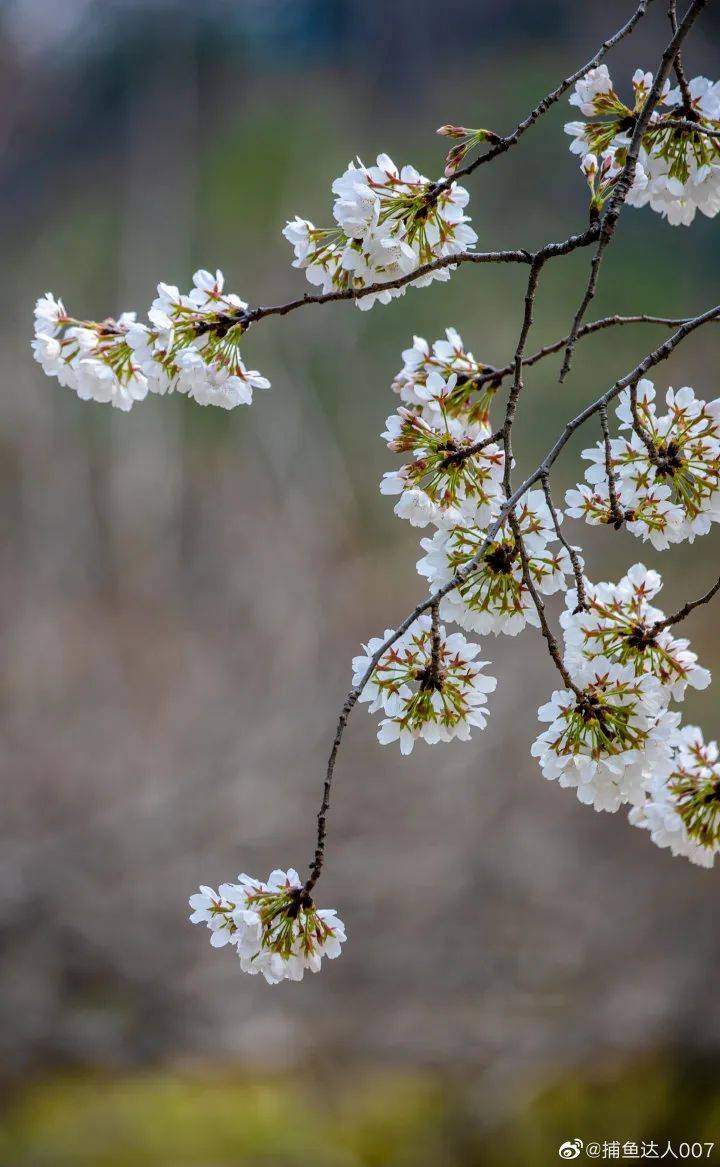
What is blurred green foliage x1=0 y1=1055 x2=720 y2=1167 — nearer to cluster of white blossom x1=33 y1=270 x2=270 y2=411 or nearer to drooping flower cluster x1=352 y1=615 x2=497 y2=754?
drooping flower cluster x1=352 y1=615 x2=497 y2=754

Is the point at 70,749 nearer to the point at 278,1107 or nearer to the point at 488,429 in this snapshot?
the point at 278,1107

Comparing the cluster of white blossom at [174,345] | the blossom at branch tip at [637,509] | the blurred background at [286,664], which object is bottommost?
the blossom at branch tip at [637,509]

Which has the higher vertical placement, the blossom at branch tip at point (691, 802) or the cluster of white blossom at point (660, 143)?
the cluster of white blossom at point (660, 143)

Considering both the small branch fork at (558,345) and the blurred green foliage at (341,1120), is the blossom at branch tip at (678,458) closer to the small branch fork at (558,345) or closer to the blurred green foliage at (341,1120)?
the small branch fork at (558,345)

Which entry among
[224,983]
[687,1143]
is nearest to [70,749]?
[224,983]

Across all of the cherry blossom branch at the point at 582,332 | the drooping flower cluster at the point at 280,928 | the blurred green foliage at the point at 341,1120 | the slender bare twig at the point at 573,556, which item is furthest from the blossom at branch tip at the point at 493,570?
the blurred green foliage at the point at 341,1120

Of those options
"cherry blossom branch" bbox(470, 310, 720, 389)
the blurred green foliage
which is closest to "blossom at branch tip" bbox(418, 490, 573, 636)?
"cherry blossom branch" bbox(470, 310, 720, 389)

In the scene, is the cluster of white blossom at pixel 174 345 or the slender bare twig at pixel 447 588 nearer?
the slender bare twig at pixel 447 588

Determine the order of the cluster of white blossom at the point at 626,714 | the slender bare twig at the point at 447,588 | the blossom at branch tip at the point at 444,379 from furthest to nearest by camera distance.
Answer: the blossom at branch tip at the point at 444,379 < the cluster of white blossom at the point at 626,714 < the slender bare twig at the point at 447,588

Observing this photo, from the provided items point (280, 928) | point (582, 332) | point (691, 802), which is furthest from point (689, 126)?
point (280, 928)
